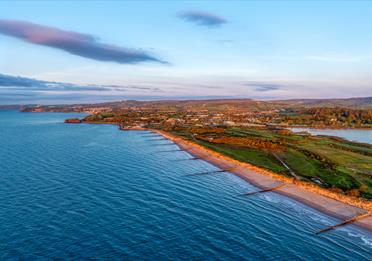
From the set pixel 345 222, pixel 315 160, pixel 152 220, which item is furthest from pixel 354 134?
pixel 152 220

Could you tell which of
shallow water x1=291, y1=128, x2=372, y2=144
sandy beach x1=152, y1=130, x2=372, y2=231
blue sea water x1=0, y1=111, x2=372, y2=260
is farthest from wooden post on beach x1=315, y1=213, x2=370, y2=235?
shallow water x1=291, y1=128, x2=372, y2=144

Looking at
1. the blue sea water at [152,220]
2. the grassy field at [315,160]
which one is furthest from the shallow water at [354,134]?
the blue sea water at [152,220]

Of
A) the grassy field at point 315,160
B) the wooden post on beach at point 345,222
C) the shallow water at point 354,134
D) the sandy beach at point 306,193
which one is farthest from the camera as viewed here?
the shallow water at point 354,134

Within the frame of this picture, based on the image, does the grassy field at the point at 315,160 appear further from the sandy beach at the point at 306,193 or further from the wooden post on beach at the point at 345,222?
the wooden post on beach at the point at 345,222

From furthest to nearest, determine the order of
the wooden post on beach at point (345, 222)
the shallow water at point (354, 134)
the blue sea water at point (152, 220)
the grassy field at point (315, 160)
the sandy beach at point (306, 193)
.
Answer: the shallow water at point (354, 134) → the grassy field at point (315, 160) → the sandy beach at point (306, 193) → the wooden post on beach at point (345, 222) → the blue sea water at point (152, 220)

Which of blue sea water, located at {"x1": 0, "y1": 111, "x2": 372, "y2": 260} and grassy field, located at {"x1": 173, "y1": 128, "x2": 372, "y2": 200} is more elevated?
grassy field, located at {"x1": 173, "y1": 128, "x2": 372, "y2": 200}

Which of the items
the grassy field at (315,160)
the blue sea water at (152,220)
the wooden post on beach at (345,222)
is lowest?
the wooden post on beach at (345,222)

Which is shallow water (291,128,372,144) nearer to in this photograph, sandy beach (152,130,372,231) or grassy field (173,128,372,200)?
grassy field (173,128,372,200)
